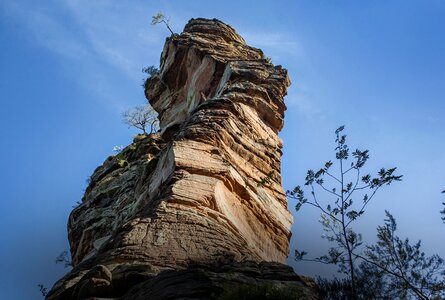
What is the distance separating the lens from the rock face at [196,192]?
9.62 metres

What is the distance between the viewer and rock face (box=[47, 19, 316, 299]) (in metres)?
9.62

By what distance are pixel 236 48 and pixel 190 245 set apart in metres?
22.4

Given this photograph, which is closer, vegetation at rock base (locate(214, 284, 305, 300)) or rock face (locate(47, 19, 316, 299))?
vegetation at rock base (locate(214, 284, 305, 300))

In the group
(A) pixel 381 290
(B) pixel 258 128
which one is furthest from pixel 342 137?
(B) pixel 258 128

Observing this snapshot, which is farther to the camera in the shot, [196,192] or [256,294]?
[196,192]

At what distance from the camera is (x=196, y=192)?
44.1 ft

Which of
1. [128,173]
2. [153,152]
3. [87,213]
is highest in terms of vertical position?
[153,152]

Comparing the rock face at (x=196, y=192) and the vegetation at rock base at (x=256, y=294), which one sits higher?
the rock face at (x=196, y=192)

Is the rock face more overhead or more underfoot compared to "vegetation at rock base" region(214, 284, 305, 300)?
more overhead

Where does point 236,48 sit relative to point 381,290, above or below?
above

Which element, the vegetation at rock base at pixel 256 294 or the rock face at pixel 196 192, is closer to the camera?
the vegetation at rock base at pixel 256 294

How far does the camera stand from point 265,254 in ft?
48.0

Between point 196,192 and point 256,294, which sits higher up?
point 196,192

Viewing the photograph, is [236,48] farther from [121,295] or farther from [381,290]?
[121,295]
